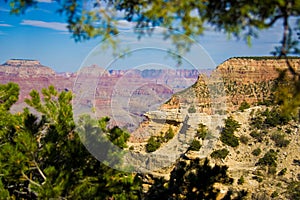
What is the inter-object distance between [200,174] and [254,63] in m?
49.9

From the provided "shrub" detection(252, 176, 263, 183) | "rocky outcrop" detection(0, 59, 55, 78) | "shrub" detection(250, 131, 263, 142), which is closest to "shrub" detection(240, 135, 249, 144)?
"shrub" detection(250, 131, 263, 142)

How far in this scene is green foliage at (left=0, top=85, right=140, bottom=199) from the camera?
569cm

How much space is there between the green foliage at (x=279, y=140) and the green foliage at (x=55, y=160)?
25.4 m

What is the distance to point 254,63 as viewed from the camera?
54.3m

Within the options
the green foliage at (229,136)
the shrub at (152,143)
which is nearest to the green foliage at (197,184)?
the shrub at (152,143)

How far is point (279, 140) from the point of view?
30094 mm

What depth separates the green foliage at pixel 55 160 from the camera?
18.7 ft

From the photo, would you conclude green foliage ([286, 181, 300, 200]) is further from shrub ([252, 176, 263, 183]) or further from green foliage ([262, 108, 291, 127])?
green foliage ([262, 108, 291, 127])

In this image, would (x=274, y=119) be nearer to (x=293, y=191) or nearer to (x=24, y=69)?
(x=293, y=191)

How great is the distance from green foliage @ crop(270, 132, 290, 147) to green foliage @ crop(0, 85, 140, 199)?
83.2 feet

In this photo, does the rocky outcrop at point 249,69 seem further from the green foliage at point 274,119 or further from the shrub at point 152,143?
the shrub at point 152,143

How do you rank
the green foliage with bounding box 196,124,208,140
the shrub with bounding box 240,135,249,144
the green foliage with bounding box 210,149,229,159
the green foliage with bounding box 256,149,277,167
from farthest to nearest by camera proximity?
the shrub with bounding box 240,135,249,144 < the green foliage with bounding box 210,149,229,159 < the green foliage with bounding box 256,149,277,167 < the green foliage with bounding box 196,124,208,140

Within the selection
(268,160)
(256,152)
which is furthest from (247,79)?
(268,160)

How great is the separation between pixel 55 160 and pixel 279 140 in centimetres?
2680
